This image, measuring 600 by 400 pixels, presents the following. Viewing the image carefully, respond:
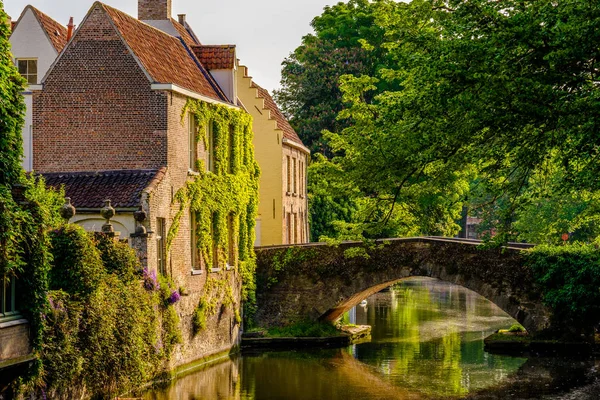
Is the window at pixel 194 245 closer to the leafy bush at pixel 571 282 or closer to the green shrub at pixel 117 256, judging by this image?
the green shrub at pixel 117 256

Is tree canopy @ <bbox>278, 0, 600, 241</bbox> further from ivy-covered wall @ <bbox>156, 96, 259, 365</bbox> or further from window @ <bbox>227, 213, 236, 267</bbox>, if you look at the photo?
window @ <bbox>227, 213, 236, 267</bbox>

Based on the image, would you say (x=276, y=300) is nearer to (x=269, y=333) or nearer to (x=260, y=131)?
(x=269, y=333)

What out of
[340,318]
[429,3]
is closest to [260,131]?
[340,318]

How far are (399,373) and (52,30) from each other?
1226 centimetres

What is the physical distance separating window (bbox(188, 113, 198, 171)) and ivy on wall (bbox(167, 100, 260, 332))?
103 mm

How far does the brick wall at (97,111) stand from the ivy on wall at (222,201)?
42.7 inches

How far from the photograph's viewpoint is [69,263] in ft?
52.9

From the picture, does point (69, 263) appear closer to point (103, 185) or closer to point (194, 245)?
point (103, 185)

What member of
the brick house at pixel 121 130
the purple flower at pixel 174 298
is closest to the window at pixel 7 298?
the purple flower at pixel 174 298

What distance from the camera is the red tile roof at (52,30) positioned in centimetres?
2602

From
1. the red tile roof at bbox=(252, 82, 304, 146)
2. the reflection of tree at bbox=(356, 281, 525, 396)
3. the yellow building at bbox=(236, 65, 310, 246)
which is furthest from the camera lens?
the red tile roof at bbox=(252, 82, 304, 146)

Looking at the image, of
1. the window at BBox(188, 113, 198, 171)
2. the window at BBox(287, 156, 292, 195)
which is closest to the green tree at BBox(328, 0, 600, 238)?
the window at BBox(188, 113, 198, 171)

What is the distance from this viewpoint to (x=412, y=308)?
3881 cm

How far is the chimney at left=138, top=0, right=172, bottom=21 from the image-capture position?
29078 millimetres
